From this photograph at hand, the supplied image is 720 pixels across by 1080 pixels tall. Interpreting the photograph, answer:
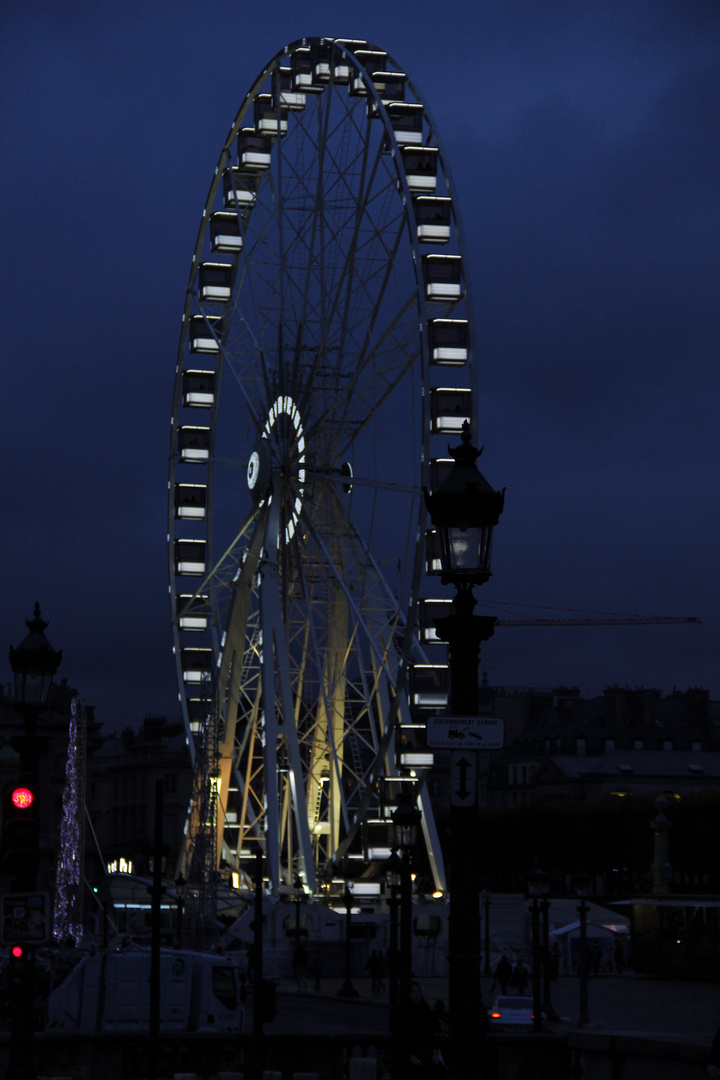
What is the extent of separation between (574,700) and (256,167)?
7605 centimetres

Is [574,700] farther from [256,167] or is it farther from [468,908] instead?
[468,908]

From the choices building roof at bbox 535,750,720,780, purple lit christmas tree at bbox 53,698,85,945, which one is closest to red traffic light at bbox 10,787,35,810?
purple lit christmas tree at bbox 53,698,85,945

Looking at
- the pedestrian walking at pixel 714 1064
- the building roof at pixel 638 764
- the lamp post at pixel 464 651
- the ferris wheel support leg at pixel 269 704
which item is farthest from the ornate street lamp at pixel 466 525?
the building roof at pixel 638 764

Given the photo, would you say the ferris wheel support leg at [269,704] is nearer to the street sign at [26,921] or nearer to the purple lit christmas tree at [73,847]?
the purple lit christmas tree at [73,847]

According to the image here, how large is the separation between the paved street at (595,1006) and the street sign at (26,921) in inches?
416

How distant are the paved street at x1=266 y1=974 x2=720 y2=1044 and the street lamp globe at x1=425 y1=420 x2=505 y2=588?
1273cm

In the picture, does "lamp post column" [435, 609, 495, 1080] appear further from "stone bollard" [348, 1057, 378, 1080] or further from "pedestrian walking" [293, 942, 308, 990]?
"pedestrian walking" [293, 942, 308, 990]

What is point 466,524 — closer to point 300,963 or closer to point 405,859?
point 405,859

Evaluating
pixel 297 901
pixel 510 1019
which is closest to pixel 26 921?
pixel 510 1019

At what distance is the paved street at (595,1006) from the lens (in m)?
25.5

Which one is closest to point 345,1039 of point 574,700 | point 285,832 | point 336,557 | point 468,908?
point 468,908

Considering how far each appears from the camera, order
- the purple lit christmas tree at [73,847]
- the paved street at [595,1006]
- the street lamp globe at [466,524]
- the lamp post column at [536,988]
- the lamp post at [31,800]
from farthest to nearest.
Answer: the purple lit christmas tree at [73,847] < the paved street at [595,1006] < the lamp post column at [536,988] < the lamp post at [31,800] < the street lamp globe at [466,524]

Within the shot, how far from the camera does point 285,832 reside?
40781 millimetres

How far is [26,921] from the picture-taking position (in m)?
11.7
